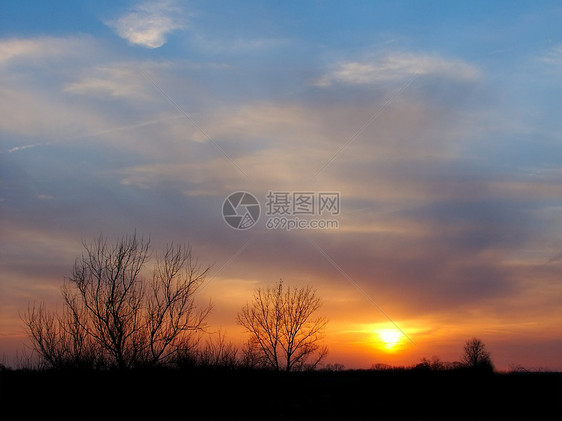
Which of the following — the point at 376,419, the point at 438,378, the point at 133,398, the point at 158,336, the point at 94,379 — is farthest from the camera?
the point at 158,336

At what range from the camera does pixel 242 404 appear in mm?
17938

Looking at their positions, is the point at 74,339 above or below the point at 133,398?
above

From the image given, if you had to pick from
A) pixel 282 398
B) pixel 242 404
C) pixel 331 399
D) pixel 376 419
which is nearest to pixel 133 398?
pixel 242 404

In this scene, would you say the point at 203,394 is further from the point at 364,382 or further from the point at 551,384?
the point at 551,384

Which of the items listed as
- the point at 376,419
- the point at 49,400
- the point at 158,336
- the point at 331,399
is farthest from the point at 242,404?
the point at 158,336

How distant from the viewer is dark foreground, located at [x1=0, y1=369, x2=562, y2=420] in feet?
53.9

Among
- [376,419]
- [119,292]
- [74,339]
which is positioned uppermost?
[119,292]

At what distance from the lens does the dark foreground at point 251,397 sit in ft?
53.9

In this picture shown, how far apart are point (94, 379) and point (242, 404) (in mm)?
5077

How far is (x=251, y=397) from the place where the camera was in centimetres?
1872

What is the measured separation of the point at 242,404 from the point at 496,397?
7.64 m

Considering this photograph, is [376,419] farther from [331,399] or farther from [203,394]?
[203,394]

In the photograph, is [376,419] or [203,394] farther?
[203,394]

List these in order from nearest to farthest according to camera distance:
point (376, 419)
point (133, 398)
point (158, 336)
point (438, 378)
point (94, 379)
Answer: point (376, 419), point (133, 398), point (94, 379), point (438, 378), point (158, 336)
